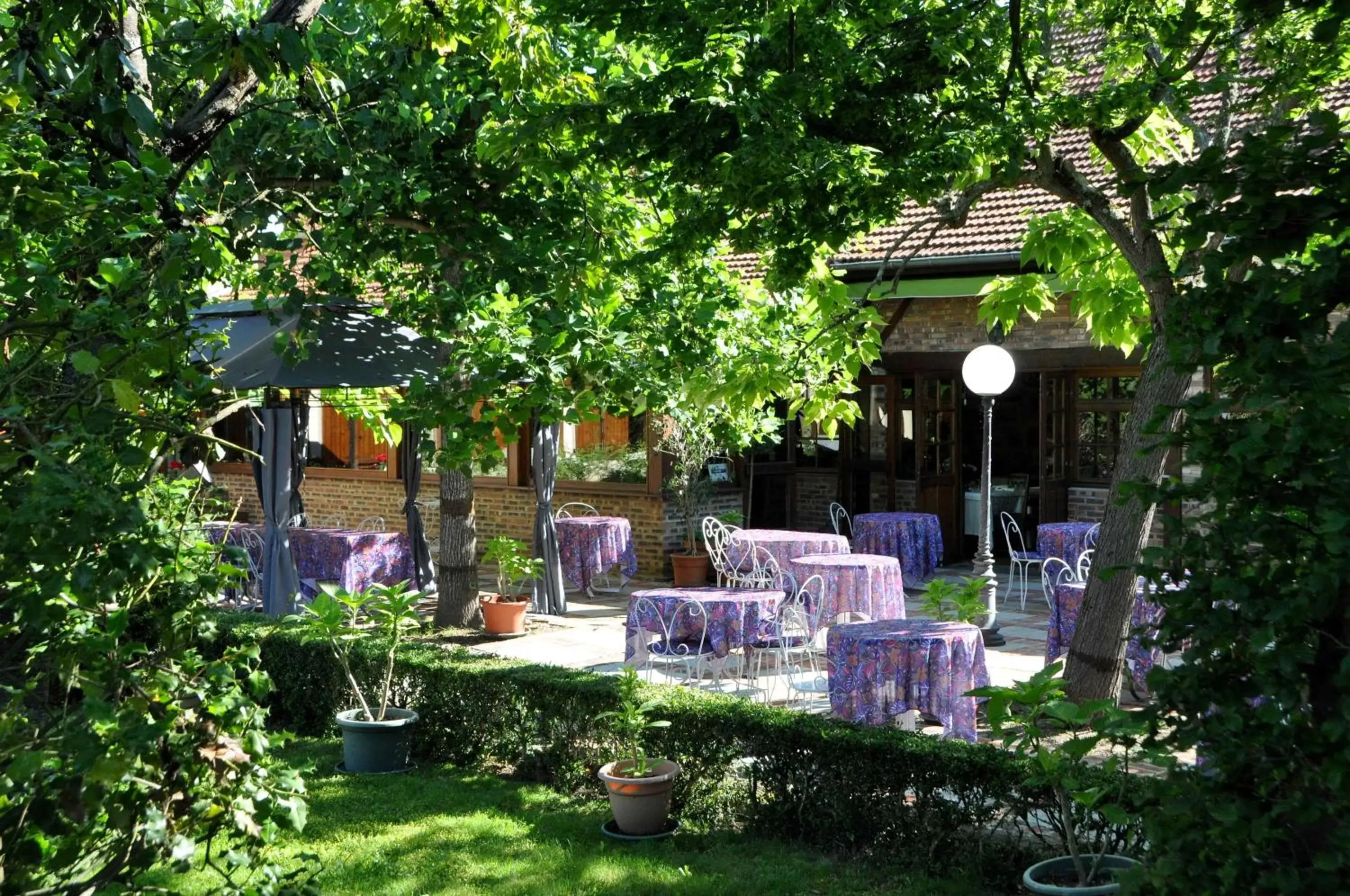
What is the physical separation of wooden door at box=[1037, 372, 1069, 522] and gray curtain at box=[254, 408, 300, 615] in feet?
27.1

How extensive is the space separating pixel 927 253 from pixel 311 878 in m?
11.8

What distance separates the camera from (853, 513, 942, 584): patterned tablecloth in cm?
1374

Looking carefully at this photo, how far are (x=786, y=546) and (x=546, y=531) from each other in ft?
7.71

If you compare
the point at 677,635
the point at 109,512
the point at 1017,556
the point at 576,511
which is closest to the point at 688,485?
the point at 576,511

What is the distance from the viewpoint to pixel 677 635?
28.0 ft

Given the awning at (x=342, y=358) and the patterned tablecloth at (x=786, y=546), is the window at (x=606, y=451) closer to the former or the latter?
the patterned tablecloth at (x=786, y=546)

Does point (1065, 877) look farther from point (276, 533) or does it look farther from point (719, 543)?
point (276, 533)

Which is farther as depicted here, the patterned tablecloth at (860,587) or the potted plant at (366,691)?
the patterned tablecloth at (860,587)

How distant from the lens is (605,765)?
6414 millimetres

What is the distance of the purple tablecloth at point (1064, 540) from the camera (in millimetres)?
11930

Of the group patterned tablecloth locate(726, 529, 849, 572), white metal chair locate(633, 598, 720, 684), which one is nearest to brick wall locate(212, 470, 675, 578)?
patterned tablecloth locate(726, 529, 849, 572)

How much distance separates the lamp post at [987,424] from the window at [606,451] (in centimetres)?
528

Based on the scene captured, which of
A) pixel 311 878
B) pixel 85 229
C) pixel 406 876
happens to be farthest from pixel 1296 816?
pixel 406 876

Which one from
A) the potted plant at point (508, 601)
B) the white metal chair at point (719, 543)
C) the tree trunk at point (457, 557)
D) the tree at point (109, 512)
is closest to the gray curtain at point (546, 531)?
the tree trunk at point (457, 557)
